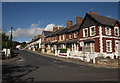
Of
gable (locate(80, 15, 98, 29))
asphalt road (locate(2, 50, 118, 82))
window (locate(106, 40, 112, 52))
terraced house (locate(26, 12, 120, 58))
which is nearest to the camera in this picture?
asphalt road (locate(2, 50, 118, 82))

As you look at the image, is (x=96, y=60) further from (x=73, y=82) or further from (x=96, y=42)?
(x=73, y=82)

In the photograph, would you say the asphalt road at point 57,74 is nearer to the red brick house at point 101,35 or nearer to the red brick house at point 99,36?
the red brick house at point 99,36

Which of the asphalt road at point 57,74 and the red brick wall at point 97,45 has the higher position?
the red brick wall at point 97,45

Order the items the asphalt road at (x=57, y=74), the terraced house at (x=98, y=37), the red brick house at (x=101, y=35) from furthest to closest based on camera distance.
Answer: the red brick house at (x=101, y=35) < the terraced house at (x=98, y=37) < the asphalt road at (x=57, y=74)

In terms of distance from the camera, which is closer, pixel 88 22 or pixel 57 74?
pixel 57 74

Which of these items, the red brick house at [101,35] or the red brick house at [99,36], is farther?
the red brick house at [101,35]

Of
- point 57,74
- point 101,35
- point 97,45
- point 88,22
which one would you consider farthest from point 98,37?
point 57,74

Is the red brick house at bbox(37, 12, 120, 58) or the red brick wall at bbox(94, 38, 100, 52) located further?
the red brick wall at bbox(94, 38, 100, 52)

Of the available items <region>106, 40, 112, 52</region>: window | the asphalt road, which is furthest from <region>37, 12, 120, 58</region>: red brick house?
the asphalt road

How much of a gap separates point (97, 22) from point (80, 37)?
5.62 metres

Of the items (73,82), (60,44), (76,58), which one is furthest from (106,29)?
(73,82)

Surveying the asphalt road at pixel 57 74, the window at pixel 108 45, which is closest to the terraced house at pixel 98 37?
the window at pixel 108 45

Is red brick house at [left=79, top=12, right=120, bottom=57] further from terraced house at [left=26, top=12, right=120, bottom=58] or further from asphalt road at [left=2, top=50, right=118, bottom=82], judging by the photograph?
asphalt road at [left=2, top=50, right=118, bottom=82]

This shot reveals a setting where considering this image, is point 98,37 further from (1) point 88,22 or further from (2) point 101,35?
(1) point 88,22
